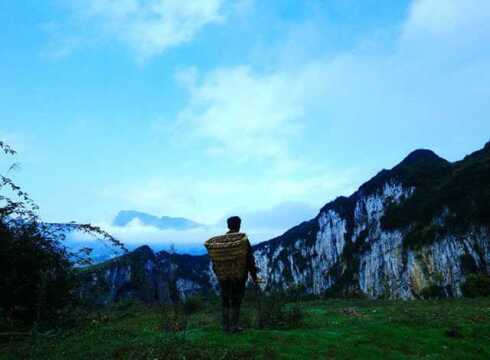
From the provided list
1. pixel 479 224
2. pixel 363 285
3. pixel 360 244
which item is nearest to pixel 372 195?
pixel 360 244

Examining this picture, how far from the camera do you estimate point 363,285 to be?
412 ft

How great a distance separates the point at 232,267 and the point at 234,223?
48.1 inches

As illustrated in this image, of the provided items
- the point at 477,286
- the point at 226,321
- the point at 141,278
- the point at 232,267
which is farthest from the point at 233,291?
the point at 477,286

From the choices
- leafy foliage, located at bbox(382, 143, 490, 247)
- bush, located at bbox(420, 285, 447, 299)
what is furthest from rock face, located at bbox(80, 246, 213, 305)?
leafy foliage, located at bbox(382, 143, 490, 247)

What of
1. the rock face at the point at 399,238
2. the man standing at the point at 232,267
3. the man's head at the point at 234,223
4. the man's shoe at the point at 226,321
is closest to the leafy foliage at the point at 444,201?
the rock face at the point at 399,238

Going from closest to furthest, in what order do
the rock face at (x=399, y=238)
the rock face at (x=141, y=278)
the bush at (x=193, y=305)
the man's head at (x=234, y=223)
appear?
the man's head at (x=234, y=223)
the rock face at (x=141, y=278)
the bush at (x=193, y=305)
the rock face at (x=399, y=238)

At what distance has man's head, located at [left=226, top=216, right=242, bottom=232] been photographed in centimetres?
1229

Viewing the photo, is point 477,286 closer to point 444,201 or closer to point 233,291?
point 233,291

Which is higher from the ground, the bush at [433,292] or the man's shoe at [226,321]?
the bush at [433,292]

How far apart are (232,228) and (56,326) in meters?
7.75

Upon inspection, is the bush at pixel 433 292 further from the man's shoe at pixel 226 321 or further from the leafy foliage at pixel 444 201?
the man's shoe at pixel 226 321

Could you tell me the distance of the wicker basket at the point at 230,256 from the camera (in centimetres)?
1176

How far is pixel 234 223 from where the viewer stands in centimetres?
1229

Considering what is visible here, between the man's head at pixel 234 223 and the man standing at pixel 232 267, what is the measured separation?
29 cm
